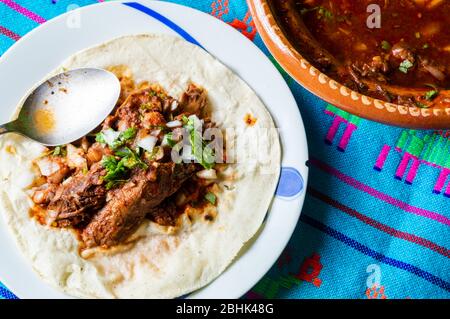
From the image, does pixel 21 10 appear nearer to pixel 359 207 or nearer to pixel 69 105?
pixel 69 105

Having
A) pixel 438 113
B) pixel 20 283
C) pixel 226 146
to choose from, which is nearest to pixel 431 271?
pixel 438 113

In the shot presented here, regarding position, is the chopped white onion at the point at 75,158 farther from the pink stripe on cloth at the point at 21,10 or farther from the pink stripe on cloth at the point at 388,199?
the pink stripe on cloth at the point at 388,199

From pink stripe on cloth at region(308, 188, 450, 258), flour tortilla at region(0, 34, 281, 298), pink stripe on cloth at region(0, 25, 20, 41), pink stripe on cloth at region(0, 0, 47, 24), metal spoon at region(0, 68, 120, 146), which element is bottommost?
pink stripe on cloth at region(308, 188, 450, 258)

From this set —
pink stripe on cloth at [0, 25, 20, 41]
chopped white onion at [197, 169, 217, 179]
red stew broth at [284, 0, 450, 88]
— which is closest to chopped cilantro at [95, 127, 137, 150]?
chopped white onion at [197, 169, 217, 179]

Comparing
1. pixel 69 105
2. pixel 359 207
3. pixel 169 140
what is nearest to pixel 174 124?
pixel 169 140

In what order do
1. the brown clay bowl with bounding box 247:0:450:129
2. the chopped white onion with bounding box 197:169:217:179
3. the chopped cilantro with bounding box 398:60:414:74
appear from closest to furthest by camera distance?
the brown clay bowl with bounding box 247:0:450:129 < the chopped cilantro with bounding box 398:60:414:74 < the chopped white onion with bounding box 197:169:217:179

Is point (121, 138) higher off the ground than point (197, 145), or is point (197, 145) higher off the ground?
point (121, 138)

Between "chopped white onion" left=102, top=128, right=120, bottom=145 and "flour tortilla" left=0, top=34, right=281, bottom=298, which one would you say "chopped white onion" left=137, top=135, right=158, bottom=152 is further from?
"flour tortilla" left=0, top=34, right=281, bottom=298
